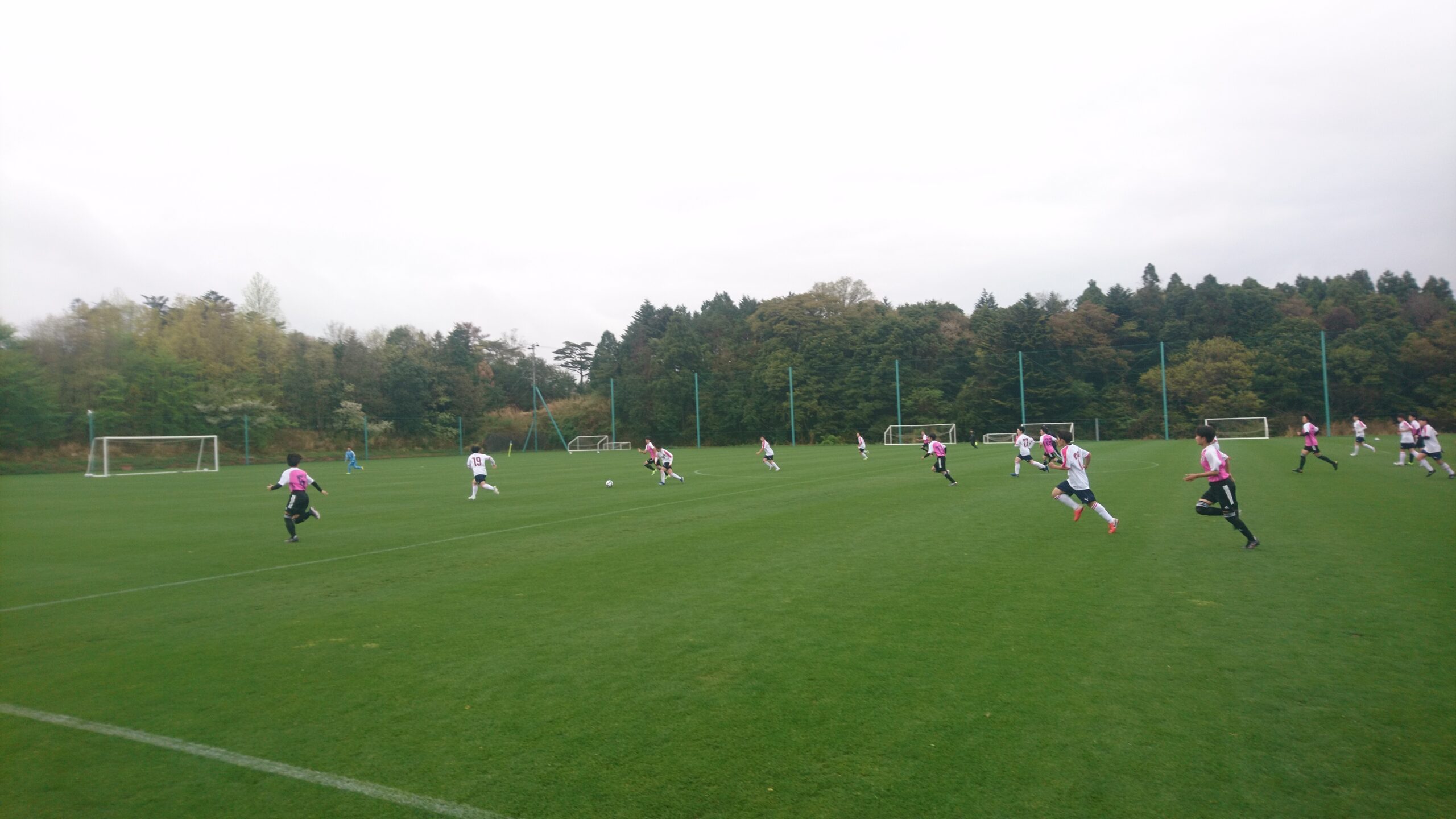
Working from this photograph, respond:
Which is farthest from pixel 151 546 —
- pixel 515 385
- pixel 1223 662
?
pixel 515 385

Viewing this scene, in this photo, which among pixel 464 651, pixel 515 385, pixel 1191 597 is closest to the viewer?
pixel 464 651

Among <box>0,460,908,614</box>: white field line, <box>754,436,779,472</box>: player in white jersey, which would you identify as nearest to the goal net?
<box>754,436,779,472</box>: player in white jersey

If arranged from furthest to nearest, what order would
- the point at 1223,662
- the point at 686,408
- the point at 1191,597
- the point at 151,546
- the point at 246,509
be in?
the point at 686,408 < the point at 246,509 < the point at 151,546 < the point at 1191,597 < the point at 1223,662

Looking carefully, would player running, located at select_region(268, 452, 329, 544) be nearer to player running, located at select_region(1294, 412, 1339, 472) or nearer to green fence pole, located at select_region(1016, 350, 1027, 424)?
player running, located at select_region(1294, 412, 1339, 472)

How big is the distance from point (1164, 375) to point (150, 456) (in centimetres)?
6574

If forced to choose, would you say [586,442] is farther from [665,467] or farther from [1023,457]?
[1023,457]

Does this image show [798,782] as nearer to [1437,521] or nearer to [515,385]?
[1437,521]

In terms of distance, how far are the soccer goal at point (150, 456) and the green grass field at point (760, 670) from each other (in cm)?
3449

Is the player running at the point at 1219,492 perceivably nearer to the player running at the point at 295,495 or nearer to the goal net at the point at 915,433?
the player running at the point at 295,495

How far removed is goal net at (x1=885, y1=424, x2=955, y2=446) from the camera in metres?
60.1

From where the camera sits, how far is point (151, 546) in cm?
1339

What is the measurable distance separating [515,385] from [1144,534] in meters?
83.9

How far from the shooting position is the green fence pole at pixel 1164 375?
5344cm

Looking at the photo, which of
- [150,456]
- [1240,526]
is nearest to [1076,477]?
[1240,526]
